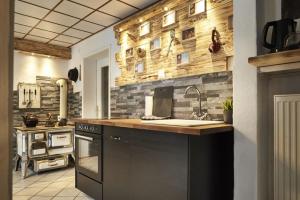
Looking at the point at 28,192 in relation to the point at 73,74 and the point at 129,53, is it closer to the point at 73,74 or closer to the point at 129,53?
the point at 129,53

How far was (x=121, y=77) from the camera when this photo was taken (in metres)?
3.12

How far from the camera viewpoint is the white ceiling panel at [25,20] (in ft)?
10.1

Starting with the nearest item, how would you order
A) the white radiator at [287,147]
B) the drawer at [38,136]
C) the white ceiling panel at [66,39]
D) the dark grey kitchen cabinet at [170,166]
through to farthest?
the white radiator at [287,147], the dark grey kitchen cabinet at [170,166], the drawer at [38,136], the white ceiling panel at [66,39]

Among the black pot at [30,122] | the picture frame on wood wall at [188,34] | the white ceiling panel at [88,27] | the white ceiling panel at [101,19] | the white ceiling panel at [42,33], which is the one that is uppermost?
the white ceiling panel at [101,19]

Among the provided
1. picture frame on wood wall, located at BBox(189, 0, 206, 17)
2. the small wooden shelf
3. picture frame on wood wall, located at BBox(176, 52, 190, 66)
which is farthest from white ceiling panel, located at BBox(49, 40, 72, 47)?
the small wooden shelf

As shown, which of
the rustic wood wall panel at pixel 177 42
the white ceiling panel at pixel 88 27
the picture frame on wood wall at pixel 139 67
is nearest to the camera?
the rustic wood wall panel at pixel 177 42

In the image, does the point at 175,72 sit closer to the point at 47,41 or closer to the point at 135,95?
the point at 135,95

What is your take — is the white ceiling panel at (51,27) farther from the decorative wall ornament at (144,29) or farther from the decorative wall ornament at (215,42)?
the decorative wall ornament at (215,42)

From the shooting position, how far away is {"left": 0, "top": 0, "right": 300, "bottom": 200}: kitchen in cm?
142

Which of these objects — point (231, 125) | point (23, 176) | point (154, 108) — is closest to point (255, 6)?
point (231, 125)

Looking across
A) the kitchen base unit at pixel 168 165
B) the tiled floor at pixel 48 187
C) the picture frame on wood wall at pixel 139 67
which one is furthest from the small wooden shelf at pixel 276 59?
the tiled floor at pixel 48 187

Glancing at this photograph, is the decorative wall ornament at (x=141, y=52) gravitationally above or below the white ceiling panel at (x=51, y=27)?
below

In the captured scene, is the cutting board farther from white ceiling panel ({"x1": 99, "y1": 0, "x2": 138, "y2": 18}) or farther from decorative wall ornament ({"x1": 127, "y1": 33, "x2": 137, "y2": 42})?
white ceiling panel ({"x1": 99, "y1": 0, "x2": 138, "y2": 18})

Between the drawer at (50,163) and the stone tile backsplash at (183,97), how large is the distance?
125 centimetres
